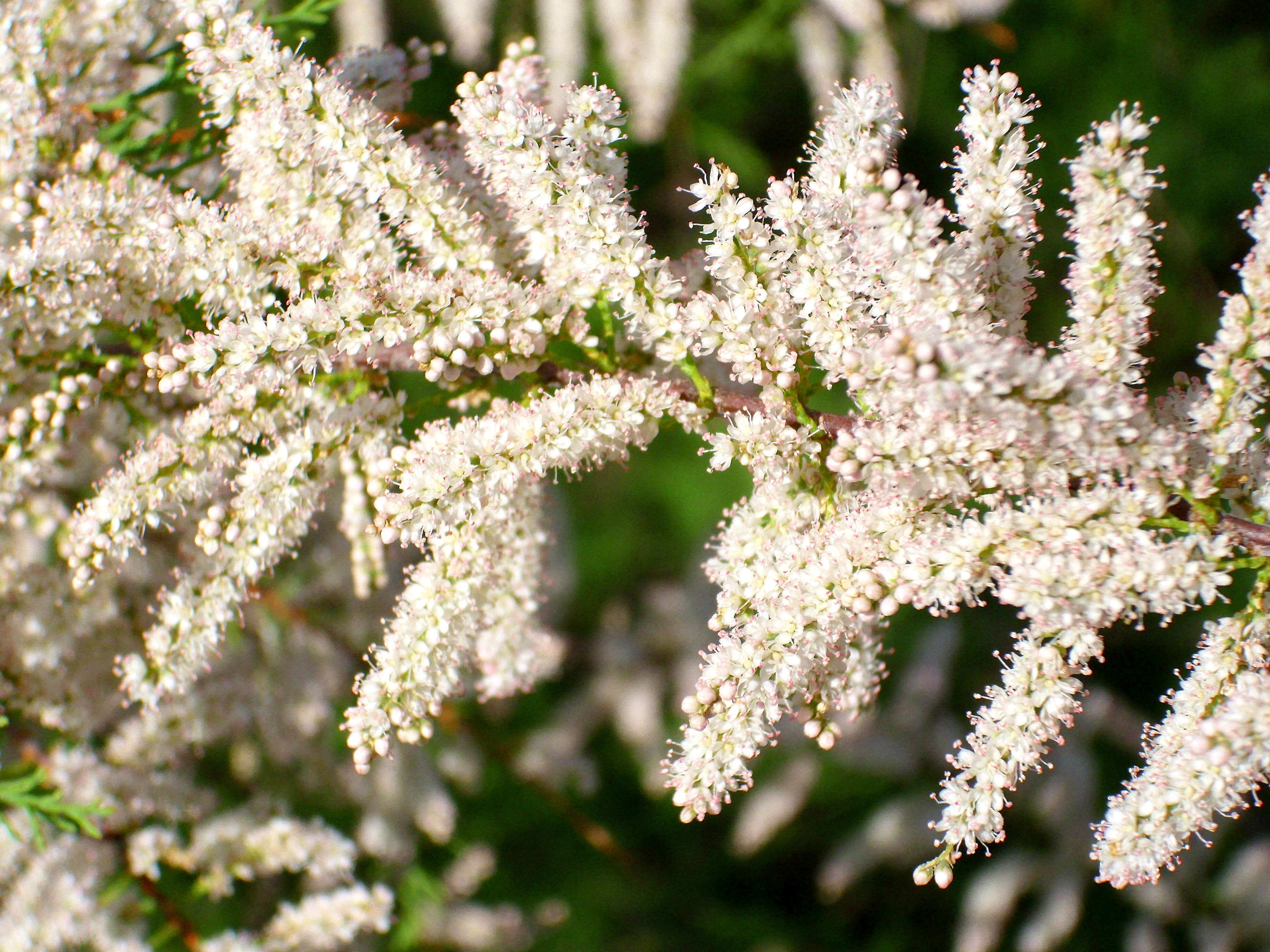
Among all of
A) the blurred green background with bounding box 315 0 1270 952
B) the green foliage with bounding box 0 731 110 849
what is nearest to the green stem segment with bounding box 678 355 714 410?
the green foliage with bounding box 0 731 110 849

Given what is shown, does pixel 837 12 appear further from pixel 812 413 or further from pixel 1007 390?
pixel 1007 390

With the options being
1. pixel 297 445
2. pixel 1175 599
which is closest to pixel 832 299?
pixel 1175 599

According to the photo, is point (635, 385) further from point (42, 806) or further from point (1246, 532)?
point (42, 806)

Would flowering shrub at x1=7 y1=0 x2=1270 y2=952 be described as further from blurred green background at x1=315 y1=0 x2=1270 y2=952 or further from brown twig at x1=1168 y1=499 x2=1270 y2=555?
blurred green background at x1=315 y1=0 x2=1270 y2=952

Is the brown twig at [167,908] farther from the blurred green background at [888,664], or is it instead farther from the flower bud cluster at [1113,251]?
the flower bud cluster at [1113,251]

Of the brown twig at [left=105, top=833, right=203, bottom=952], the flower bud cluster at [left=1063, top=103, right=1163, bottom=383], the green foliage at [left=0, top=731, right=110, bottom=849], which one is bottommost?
the brown twig at [left=105, top=833, right=203, bottom=952]

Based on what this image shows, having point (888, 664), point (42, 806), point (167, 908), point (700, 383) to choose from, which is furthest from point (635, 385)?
point (888, 664)
